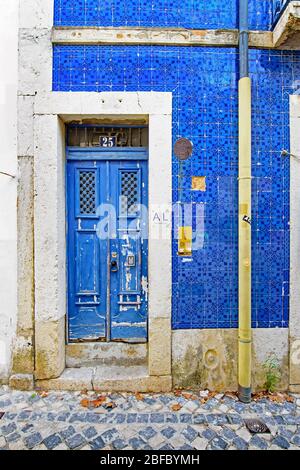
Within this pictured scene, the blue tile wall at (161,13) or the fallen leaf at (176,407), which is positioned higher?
the blue tile wall at (161,13)

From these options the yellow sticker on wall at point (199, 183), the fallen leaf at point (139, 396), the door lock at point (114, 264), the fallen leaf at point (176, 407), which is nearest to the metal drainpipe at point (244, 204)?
the yellow sticker on wall at point (199, 183)

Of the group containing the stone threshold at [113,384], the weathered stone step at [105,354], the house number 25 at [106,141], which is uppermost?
the house number 25 at [106,141]

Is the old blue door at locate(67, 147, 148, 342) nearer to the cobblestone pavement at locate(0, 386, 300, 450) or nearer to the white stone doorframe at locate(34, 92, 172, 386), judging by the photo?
the white stone doorframe at locate(34, 92, 172, 386)

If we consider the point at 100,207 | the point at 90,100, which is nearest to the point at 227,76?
the point at 90,100

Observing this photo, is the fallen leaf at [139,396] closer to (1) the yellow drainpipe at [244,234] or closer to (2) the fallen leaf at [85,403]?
(2) the fallen leaf at [85,403]

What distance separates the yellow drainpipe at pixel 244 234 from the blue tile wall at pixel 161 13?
33.4 inches

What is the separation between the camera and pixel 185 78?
3236 mm

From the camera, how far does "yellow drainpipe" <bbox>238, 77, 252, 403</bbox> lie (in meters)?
3.11

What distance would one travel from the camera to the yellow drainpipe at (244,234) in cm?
311

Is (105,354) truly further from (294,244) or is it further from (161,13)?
(161,13)

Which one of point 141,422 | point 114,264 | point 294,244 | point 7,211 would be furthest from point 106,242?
point 294,244

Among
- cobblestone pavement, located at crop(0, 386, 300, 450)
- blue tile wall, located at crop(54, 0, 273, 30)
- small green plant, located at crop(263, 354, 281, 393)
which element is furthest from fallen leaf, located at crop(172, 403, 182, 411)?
blue tile wall, located at crop(54, 0, 273, 30)

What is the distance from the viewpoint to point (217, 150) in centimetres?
326

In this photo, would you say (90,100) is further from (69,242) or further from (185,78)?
(69,242)
